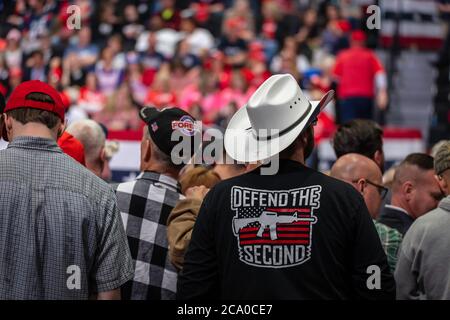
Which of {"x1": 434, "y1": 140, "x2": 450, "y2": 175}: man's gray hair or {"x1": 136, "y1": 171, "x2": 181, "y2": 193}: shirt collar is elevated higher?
{"x1": 434, "y1": 140, "x2": 450, "y2": 175}: man's gray hair

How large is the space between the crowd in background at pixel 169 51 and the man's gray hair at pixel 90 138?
23.5 feet

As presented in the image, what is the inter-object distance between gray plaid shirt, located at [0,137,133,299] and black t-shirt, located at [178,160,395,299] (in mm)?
386

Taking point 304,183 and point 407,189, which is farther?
point 407,189

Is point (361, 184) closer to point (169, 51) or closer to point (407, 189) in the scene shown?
→ point (407, 189)

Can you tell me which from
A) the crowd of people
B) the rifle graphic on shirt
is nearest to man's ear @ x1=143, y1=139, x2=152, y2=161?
the crowd of people

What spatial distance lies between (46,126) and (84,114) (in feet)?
34.7

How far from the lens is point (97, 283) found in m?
3.69

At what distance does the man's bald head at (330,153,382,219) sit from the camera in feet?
15.2

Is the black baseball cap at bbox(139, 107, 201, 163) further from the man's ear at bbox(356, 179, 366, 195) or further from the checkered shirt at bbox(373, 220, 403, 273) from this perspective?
the checkered shirt at bbox(373, 220, 403, 273)

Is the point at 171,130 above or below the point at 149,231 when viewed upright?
above

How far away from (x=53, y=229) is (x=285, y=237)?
86 centimetres

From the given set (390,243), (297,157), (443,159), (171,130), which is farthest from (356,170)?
(297,157)

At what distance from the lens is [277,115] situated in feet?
11.8

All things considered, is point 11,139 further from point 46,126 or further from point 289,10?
point 289,10
